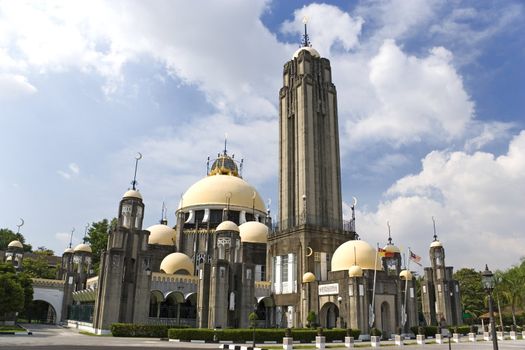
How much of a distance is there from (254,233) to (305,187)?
9.67 metres

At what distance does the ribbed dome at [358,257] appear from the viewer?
42.7 meters

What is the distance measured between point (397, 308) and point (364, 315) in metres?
4.39

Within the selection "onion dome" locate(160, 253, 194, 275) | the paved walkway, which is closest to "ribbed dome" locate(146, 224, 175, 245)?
"onion dome" locate(160, 253, 194, 275)

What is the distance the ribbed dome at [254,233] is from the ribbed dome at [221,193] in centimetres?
697

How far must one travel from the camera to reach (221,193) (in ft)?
205

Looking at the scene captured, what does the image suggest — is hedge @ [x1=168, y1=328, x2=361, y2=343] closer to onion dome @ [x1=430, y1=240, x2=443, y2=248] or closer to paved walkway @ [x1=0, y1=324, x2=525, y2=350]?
paved walkway @ [x1=0, y1=324, x2=525, y2=350]

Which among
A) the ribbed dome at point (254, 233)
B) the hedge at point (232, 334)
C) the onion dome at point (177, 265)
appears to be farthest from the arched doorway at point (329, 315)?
the onion dome at point (177, 265)

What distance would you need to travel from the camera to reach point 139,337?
34.4 m

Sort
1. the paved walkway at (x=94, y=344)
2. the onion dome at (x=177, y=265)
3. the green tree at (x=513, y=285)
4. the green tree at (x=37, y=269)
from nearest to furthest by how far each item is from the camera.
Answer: the paved walkway at (x=94, y=344) < the onion dome at (x=177, y=265) < the green tree at (x=513, y=285) < the green tree at (x=37, y=269)

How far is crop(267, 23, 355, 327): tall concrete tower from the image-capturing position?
46.6 metres

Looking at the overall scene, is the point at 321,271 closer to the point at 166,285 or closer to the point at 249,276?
the point at 249,276

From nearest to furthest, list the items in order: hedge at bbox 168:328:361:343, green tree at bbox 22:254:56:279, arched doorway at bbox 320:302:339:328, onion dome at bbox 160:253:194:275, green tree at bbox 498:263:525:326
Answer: hedge at bbox 168:328:361:343
arched doorway at bbox 320:302:339:328
onion dome at bbox 160:253:194:275
green tree at bbox 498:263:525:326
green tree at bbox 22:254:56:279

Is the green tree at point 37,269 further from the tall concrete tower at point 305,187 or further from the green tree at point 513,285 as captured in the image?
the green tree at point 513,285

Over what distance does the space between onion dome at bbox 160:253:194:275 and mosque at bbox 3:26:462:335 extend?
0.37 ft
